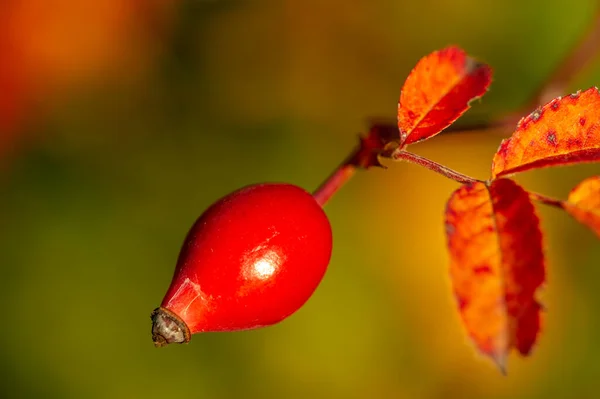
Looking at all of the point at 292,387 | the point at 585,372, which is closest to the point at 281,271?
the point at 292,387

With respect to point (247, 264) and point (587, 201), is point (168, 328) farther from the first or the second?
point (587, 201)

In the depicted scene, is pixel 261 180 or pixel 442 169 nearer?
pixel 442 169

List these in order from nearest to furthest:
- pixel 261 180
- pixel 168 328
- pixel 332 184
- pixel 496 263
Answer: pixel 496 263
pixel 168 328
pixel 332 184
pixel 261 180

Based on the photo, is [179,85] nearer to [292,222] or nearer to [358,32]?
[358,32]


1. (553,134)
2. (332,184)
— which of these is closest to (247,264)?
(332,184)

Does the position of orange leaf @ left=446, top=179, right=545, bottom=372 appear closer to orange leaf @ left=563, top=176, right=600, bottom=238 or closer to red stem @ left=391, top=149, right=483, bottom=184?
red stem @ left=391, top=149, right=483, bottom=184

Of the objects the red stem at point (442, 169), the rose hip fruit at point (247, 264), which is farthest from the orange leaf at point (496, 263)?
the rose hip fruit at point (247, 264)

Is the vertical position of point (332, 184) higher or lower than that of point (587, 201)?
higher
